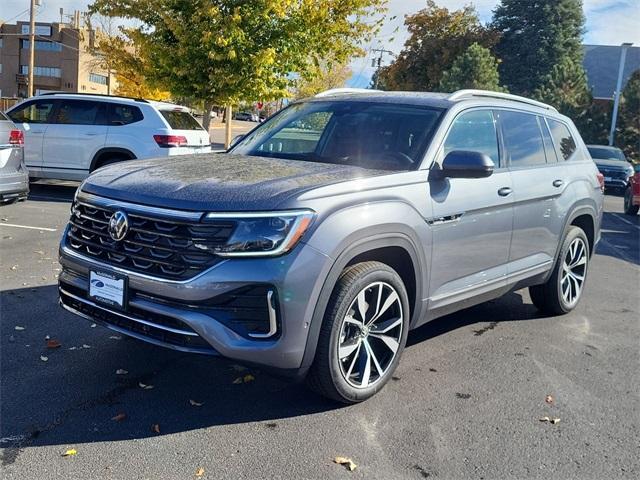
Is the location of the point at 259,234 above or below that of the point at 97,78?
below

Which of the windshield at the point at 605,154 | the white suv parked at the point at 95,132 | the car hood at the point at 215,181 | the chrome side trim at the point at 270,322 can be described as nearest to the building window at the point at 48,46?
the windshield at the point at 605,154

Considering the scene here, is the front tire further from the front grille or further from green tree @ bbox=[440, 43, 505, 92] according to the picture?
green tree @ bbox=[440, 43, 505, 92]

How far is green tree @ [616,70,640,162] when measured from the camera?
3516 cm

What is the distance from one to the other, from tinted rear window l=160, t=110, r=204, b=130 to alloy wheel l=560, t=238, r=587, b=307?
7355 mm

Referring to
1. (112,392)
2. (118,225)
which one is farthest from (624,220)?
(118,225)

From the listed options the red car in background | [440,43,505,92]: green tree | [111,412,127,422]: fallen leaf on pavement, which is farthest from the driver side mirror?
[440,43,505,92]: green tree

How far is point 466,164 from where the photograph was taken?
155 inches

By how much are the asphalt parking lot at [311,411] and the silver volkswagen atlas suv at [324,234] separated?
1.22ft

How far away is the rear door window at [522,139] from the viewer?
496 centimetres

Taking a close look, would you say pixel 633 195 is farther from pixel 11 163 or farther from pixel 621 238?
pixel 11 163

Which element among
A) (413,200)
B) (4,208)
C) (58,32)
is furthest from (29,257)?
(58,32)

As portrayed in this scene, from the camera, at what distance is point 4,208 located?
9.64 m

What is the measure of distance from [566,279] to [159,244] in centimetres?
403


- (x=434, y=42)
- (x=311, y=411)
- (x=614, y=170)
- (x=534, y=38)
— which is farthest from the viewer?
(x=534, y=38)
